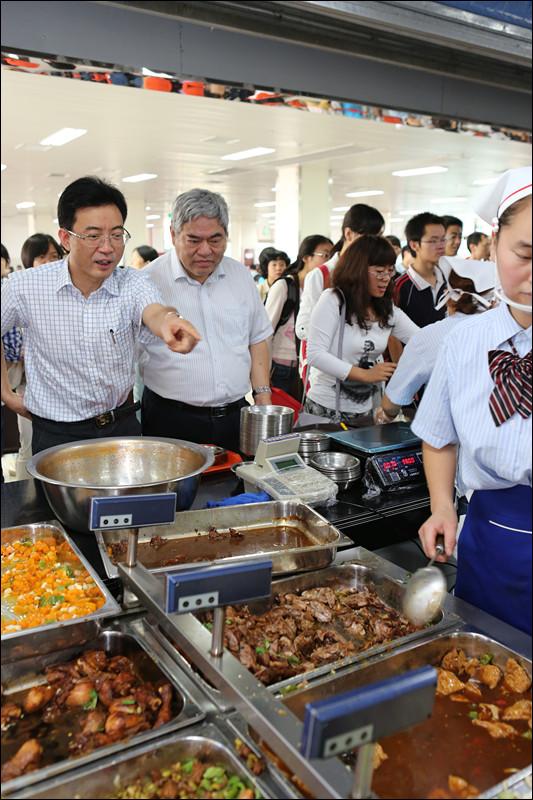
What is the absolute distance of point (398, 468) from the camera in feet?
6.87

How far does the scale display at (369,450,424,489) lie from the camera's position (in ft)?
6.72

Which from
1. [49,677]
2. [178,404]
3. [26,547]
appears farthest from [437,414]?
[178,404]

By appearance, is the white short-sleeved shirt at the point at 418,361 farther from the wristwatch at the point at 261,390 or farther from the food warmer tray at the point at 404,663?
the food warmer tray at the point at 404,663

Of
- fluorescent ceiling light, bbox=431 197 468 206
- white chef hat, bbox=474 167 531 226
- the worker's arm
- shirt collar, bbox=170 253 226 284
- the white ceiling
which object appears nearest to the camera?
white chef hat, bbox=474 167 531 226

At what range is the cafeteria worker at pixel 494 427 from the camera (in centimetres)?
112

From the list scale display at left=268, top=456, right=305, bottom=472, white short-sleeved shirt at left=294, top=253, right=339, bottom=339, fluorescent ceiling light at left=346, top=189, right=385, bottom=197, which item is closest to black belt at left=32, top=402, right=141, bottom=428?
scale display at left=268, top=456, right=305, bottom=472

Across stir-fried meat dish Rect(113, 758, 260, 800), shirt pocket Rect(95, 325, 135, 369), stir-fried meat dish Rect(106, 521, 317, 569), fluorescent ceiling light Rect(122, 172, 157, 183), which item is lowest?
stir-fried meat dish Rect(113, 758, 260, 800)

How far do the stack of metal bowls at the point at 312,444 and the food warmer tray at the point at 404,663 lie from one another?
38.0 inches

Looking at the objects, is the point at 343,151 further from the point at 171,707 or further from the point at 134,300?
the point at 171,707

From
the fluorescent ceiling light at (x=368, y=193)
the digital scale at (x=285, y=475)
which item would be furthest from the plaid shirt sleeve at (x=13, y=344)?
the fluorescent ceiling light at (x=368, y=193)

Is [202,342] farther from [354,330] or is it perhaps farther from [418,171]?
[418,171]

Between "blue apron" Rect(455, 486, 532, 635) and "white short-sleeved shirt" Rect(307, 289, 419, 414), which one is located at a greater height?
"white short-sleeved shirt" Rect(307, 289, 419, 414)

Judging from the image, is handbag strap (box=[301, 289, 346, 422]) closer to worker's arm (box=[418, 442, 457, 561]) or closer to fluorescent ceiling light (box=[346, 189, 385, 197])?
worker's arm (box=[418, 442, 457, 561])

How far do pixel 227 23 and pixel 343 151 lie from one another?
23.1ft
